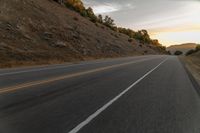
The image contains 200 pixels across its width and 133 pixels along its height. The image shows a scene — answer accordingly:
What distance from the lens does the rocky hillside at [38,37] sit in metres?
32.8

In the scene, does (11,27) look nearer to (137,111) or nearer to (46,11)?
(46,11)

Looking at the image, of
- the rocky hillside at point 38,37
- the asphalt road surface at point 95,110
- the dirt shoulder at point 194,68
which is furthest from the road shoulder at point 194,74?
the rocky hillside at point 38,37

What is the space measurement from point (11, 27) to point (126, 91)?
2929 centimetres

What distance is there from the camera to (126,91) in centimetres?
1218

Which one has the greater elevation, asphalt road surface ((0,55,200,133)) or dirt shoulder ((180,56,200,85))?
asphalt road surface ((0,55,200,133))

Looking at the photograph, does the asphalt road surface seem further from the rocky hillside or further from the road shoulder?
the rocky hillside

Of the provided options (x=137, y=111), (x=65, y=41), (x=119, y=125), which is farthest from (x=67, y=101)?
(x=65, y=41)

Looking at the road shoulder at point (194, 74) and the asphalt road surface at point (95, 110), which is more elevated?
the asphalt road surface at point (95, 110)

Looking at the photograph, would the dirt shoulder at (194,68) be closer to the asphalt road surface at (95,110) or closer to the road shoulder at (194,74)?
the road shoulder at (194,74)

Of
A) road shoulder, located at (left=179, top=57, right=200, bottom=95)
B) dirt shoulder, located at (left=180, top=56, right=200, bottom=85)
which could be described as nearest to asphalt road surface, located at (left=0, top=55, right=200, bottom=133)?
road shoulder, located at (left=179, top=57, right=200, bottom=95)

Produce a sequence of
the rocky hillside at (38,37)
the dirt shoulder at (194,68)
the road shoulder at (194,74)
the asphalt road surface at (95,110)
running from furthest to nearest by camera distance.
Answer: the rocky hillside at (38,37), the dirt shoulder at (194,68), the road shoulder at (194,74), the asphalt road surface at (95,110)

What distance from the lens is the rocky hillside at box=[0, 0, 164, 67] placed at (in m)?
32.8

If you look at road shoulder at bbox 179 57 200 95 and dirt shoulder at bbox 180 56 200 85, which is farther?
dirt shoulder at bbox 180 56 200 85

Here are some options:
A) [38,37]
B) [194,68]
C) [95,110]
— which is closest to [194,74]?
[194,68]
